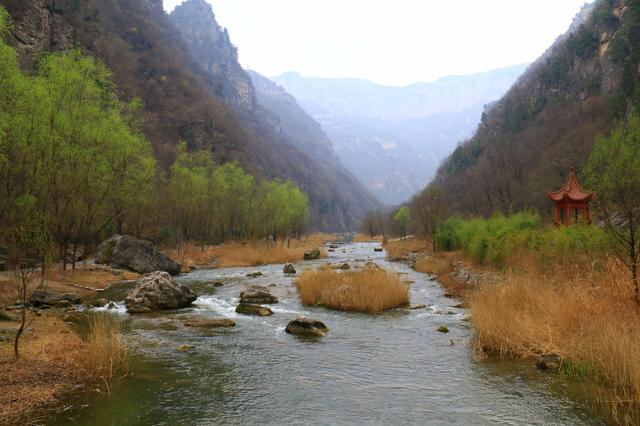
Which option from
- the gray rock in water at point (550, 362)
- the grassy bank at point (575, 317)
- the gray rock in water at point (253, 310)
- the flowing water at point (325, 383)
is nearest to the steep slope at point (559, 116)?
the grassy bank at point (575, 317)

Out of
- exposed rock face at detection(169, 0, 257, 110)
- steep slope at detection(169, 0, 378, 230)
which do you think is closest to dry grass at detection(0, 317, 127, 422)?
steep slope at detection(169, 0, 378, 230)

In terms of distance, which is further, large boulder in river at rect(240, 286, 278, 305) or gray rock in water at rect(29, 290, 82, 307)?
large boulder in river at rect(240, 286, 278, 305)

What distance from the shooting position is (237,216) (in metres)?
63.5

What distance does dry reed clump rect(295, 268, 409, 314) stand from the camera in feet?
62.8

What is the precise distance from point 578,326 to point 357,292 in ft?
31.7

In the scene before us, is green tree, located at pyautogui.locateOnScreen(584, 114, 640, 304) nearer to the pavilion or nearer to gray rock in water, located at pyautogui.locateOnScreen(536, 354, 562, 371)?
gray rock in water, located at pyautogui.locateOnScreen(536, 354, 562, 371)

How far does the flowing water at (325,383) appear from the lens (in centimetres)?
834

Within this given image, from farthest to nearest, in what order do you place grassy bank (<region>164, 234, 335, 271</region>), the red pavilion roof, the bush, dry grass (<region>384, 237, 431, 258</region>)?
dry grass (<region>384, 237, 431, 258</region>) → grassy bank (<region>164, 234, 335, 271</region>) → the red pavilion roof → the bush

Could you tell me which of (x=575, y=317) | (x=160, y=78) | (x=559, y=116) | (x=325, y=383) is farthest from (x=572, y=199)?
(x=160, y=78)

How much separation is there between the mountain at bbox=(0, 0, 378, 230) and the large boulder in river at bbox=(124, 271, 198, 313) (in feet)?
56.5

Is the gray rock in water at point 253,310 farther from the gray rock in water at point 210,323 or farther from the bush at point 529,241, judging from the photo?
the bush at point 529,241

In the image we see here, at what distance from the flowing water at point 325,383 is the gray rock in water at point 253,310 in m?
2.18

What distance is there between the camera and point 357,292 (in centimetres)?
1967

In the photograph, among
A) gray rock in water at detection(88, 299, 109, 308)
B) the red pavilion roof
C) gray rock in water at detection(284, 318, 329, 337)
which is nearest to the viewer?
gray rock in water at detection(284, 318, 329, 337)
